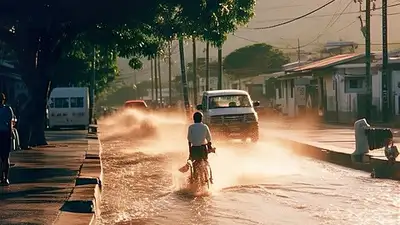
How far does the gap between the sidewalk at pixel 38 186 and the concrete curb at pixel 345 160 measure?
23.6 feet

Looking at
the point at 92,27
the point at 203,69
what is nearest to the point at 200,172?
the point at 92,27

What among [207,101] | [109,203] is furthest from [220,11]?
[109,203]

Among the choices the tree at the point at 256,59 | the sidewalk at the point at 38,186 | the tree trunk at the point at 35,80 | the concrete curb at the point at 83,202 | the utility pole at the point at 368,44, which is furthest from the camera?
the tree at the point at 256,59

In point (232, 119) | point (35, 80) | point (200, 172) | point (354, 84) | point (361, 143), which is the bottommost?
point (200, 172)

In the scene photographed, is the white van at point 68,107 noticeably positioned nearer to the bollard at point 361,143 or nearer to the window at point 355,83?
the window at point 355,83

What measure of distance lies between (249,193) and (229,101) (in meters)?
17.8

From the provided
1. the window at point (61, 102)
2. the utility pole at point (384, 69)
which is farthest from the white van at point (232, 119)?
the window at point (61, 102)

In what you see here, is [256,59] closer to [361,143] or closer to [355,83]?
[355,83]

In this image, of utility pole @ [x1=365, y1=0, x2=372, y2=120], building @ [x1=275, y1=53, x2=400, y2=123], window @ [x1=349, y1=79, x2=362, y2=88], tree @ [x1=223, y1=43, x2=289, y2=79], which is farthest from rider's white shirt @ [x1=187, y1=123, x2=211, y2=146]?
tree @ [x1=223, y1=43, x2=289, y2=79]

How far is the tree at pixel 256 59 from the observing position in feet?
387

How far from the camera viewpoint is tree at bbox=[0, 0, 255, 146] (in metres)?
26.0

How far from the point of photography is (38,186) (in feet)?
54.5

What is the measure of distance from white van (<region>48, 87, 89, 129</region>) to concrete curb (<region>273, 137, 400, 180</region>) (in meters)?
21.4

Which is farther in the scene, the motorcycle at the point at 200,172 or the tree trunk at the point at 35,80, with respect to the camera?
the tree trunk at the point at 35,80
